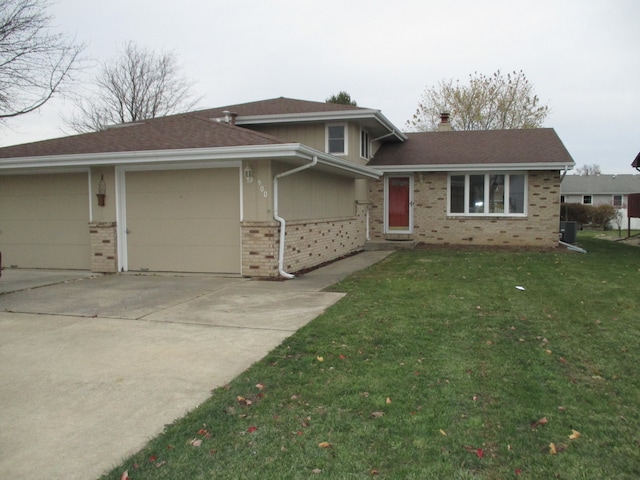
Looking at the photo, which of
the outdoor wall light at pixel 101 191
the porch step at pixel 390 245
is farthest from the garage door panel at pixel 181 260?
the porch step at pixel 390 245

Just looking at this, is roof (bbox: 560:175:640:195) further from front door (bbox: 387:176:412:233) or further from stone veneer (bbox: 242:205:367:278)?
stone veneer (bbox: 242:205:367:278)

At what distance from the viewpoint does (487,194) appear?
16078 millimetres

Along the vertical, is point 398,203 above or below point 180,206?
above

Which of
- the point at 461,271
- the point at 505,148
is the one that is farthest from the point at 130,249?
the point at 505,148

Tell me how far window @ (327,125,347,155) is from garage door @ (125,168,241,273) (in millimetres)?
5976

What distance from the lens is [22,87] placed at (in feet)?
50.1

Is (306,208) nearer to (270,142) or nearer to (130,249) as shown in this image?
(270,142)

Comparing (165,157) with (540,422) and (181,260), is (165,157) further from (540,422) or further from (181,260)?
(540,422)

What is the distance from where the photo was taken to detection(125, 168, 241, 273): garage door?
9906 mm

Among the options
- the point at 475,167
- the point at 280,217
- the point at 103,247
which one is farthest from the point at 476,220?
the point at 103,247

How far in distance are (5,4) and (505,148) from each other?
1633 centimetres

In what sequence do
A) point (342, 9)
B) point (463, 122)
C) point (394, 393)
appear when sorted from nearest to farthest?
point (394, 393)
point (342, 9)
point (463, 122)

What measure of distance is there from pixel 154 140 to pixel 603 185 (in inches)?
1690

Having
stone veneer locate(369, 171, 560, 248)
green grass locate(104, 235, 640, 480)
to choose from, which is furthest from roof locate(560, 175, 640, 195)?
green grass locate(104, 235, 640, 480)
